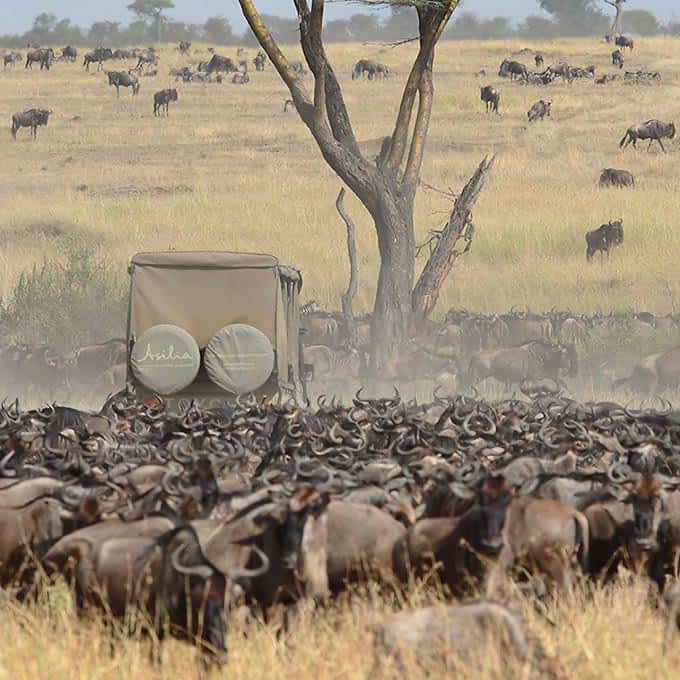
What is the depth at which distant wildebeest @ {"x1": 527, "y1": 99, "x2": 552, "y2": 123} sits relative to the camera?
191ft

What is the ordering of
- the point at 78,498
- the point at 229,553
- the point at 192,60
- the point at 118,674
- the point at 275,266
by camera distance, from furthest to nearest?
the point at 192,60 < the point at 275,266 < the point at 78,498 < the point at 229,553 < the point at 118,674

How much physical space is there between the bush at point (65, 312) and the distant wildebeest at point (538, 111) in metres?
30.3

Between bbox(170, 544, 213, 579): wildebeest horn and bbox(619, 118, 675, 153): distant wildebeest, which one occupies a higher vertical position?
bbox(619, 118, 675, 153): distant wildebeest

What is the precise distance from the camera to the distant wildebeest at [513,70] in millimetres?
69188

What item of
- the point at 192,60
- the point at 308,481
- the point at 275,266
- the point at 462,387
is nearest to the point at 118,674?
the point at 308,481

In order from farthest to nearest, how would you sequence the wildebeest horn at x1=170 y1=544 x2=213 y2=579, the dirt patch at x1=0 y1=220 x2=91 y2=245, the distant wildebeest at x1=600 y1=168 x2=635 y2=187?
the distant wildebeest at x1=600 y1=168 x2=635 y2=187, the dirt patch at x1=0 y1=220 x2=91 y2=245, the wildebeest horn at x1=170 y1=544 x2=213 y2=579

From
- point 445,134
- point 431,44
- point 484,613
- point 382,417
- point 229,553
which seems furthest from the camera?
point 445,134

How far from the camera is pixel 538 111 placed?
2295 inches

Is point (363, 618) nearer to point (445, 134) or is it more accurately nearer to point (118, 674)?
point (118, 674)

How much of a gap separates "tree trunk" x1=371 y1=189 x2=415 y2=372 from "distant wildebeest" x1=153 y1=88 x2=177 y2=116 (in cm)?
3857

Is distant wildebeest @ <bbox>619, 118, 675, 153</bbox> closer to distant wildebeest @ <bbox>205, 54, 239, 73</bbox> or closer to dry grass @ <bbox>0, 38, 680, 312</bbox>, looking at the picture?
dry grass @ <bbox>0, 38, 680, 312</bbox>

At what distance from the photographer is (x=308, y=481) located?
1080 centimetres

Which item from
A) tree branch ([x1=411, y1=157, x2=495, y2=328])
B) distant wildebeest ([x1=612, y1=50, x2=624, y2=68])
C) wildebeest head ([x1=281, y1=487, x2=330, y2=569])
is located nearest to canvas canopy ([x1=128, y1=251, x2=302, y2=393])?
wildebeest head ([x1=281, y1=487, x2=330, y2=569])

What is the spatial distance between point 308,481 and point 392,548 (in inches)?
60.1
